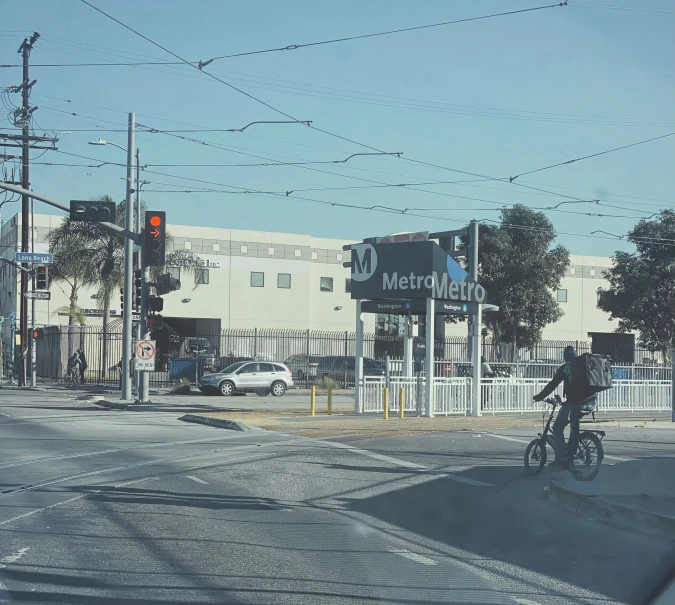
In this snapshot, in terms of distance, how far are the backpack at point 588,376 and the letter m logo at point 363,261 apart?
1230 centimetres

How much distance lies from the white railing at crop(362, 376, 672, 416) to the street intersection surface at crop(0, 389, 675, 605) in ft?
27.9

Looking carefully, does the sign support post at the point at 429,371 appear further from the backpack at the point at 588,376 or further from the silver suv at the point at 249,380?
the silver suv at the point at 249,380

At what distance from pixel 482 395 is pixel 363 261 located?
201 inches

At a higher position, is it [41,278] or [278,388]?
[41,278]

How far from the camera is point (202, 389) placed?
36.4 m

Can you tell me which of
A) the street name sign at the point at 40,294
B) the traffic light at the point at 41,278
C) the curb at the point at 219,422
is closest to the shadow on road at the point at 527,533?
the curb at the point at 219,422

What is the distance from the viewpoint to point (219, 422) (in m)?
20.9

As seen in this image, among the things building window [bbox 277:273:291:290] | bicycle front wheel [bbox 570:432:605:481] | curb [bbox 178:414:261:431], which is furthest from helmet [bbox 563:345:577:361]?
building window [bbox 277:273:291:290]

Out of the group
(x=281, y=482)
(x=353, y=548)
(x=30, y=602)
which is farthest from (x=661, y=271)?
(x=30, y=602)

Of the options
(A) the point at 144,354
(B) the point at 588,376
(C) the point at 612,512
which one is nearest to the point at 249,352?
(A) the point at 144,354

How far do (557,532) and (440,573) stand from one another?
227 cm

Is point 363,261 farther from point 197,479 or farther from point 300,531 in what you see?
point 300,531

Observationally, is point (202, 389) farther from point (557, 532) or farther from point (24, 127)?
point (557, 532)

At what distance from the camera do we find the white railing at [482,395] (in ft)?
80.0
